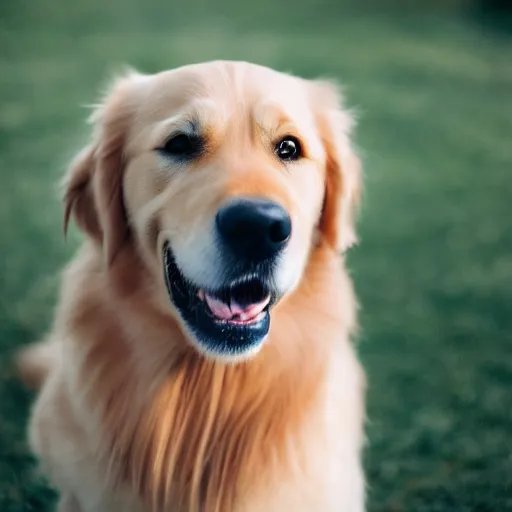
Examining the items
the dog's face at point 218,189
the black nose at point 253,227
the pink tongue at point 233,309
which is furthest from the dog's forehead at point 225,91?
the pink tongue at point 233,309

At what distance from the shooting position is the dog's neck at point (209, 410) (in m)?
1.38

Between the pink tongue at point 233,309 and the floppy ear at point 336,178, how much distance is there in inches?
9.5

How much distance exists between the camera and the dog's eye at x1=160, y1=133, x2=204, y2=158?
1289 mm

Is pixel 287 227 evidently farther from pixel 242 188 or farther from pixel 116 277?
pixel 116 277

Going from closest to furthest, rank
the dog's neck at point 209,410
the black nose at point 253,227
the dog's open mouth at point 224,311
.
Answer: the black nose at point 253,227, the dog's open mouth at point 224,311, the dog's neck at point 209,410

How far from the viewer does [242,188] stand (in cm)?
117

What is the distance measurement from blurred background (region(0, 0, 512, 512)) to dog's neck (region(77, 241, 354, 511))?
18.9 inches

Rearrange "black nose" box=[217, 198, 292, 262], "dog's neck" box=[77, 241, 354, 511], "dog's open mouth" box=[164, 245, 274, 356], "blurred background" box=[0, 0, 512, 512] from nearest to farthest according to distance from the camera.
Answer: "black nose" box=[217, 198, 292, 262] < "dog's open mouth" box=[164, 245, 274, 356] < "dog's neck" box=[77, 241, 354, 511] < "blurred background" box=[0, 0, 512, 512]

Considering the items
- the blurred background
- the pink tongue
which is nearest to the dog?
the pink tongue

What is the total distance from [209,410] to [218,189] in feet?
1.54

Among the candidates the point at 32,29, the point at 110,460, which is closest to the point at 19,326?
the point at 110,460

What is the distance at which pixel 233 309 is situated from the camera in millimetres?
1291

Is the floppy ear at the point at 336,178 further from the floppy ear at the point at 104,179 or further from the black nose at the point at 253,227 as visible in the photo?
the floppy ear at the point at 104,179

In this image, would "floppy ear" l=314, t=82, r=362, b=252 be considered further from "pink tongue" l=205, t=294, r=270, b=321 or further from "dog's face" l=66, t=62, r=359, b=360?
"pink tongue" l=205, t=294, r=270, b=321
